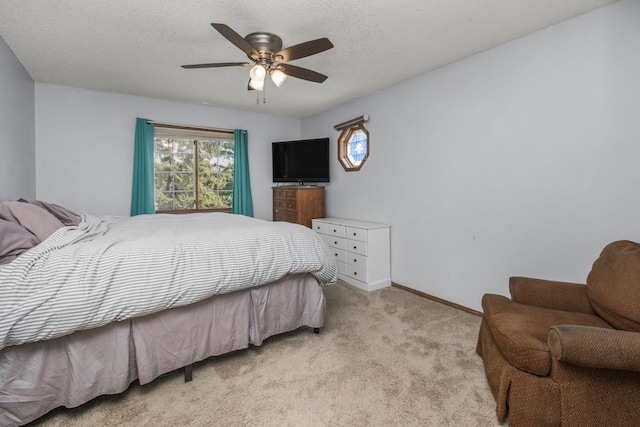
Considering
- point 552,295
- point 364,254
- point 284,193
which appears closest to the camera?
point 552,295

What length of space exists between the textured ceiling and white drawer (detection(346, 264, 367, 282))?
2188 mm

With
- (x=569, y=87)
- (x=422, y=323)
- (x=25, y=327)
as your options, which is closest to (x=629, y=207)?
(x=569, y=87)

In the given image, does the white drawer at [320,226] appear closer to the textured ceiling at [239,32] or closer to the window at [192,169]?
the window at [192,169]

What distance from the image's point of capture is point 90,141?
3.67 metres

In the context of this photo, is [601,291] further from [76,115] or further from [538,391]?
[76,115]

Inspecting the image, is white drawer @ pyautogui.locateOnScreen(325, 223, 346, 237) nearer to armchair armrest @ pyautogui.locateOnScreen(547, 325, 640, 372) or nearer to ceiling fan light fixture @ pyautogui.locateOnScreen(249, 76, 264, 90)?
ceiling fan light fixture @ pyautogui.locateOnScreen(249, 76, 264, 90)

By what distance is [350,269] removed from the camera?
12.1 ft

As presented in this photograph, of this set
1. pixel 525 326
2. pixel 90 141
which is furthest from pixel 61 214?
pixel 525 326

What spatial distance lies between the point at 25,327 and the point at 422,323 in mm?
2582

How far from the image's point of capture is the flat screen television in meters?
4.51

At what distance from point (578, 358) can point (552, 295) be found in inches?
30.2

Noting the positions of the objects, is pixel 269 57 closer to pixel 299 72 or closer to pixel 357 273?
pixel 299 72

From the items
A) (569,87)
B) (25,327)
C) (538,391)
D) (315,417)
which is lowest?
(315,417)

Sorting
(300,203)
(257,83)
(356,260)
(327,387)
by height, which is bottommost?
(327,387)
